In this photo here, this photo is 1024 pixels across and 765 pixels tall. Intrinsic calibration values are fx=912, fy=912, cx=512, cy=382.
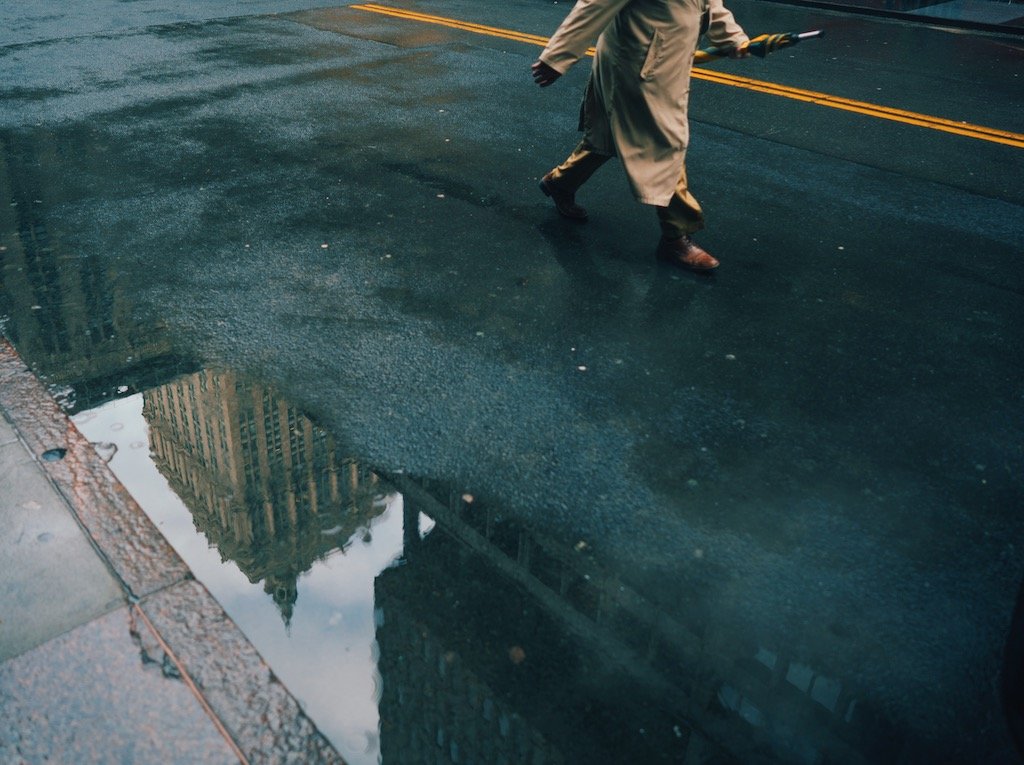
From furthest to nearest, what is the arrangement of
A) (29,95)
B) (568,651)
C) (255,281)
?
(29,95), (255,281), (568,651)

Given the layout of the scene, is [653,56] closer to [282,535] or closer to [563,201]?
[563,201]

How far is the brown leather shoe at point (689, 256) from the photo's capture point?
5215mm

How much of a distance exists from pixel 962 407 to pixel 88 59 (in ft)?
31.4

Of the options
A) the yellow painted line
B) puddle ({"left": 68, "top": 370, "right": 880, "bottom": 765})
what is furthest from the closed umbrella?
the yellow painted line

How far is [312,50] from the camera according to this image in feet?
34.8

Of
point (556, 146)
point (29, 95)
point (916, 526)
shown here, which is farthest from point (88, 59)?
point (916, 526)

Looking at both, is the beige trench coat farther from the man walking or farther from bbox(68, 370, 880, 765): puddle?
bbox(68, 370, 880, 765): puddle

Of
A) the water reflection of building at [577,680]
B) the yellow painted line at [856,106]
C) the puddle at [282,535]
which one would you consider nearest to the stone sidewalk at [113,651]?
the puddle at [282,535]

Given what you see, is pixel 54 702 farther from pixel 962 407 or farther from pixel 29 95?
pixel 29 95

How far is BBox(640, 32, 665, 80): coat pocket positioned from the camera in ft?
15.6

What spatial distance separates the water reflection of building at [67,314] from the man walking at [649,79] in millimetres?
2559

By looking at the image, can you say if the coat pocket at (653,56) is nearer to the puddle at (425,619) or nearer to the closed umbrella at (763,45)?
the closed umbrella at (763,45)

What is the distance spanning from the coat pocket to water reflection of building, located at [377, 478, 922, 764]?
2.80 meters

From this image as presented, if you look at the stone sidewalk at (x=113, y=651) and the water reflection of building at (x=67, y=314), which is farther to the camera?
the water reflection of building at (x=67, y=314)
